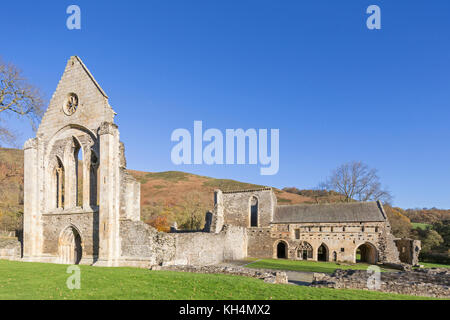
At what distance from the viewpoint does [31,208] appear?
18.7 metres

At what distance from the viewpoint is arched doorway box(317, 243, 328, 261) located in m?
27.8

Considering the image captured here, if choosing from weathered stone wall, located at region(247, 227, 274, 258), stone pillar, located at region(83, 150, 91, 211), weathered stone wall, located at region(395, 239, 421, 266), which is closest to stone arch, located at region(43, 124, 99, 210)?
stone pillar, located at region(83, 150, 91, 211)

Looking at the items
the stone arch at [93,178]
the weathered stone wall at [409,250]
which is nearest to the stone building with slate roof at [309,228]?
the weathered stone wall at [409,250]

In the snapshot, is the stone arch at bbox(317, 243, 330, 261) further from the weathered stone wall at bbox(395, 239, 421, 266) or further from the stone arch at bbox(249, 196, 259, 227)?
the weathered stone wall at bbox(395, 239, 421, 266)

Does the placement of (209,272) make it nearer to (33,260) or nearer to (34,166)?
(33,260)

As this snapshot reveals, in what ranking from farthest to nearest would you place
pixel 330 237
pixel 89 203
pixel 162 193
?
1. pixel 162 193
2. pixel 330 237
3. pixel 89 203

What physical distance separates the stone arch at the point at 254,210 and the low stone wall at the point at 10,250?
2114 cm

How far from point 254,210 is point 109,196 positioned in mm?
19756

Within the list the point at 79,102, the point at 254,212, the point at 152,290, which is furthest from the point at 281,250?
the point at 152,290

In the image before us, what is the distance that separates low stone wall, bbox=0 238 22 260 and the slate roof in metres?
22.4

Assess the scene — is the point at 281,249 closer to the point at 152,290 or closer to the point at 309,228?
the point at 309,228

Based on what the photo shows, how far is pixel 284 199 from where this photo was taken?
79375 millimetres

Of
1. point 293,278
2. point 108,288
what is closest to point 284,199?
point 293,278
